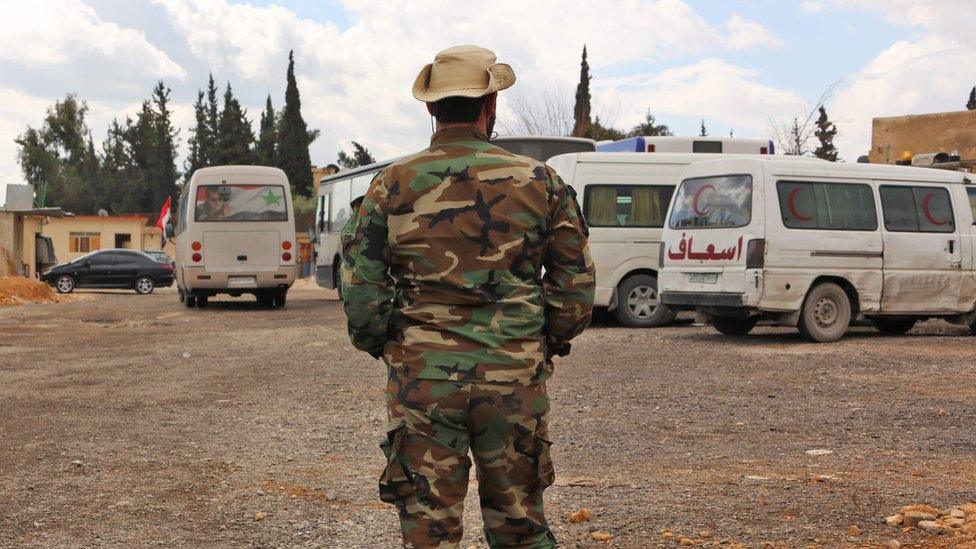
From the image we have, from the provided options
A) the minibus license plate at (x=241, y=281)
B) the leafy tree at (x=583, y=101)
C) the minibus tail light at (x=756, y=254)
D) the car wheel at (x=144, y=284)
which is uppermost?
the leafy tree at (x=583, y=101)

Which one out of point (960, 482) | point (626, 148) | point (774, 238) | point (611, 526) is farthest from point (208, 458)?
point (626, 148)

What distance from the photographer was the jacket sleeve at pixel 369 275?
131 inches

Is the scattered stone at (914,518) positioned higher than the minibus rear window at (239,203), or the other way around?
the minibus rear window at (239,203)

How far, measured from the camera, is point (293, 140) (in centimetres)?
7781

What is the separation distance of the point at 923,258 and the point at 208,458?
10172 mm

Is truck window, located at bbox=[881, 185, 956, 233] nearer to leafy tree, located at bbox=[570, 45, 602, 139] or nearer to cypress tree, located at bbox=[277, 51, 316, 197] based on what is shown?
leafy tree, located at bbox=[570, 45, 602, 139]

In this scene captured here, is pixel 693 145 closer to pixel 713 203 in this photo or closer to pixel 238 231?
pixel 713 203

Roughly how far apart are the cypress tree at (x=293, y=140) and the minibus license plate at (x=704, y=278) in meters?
65.0

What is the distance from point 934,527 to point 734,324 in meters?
10.2

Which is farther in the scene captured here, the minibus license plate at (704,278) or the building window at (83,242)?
the building window at (83,242)

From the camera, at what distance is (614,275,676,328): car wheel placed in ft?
56.3

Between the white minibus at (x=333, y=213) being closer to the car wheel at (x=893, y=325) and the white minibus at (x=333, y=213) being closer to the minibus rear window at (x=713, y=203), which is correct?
the minibus rear window at (x=713, y=203)

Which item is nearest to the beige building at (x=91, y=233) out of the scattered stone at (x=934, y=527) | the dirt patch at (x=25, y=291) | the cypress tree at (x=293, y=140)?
the cypress tree at (x=293, y=140)

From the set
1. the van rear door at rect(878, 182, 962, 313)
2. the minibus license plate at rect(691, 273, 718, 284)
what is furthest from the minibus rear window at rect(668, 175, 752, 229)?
the van rear door at rect(878, 182, 962, 313)
